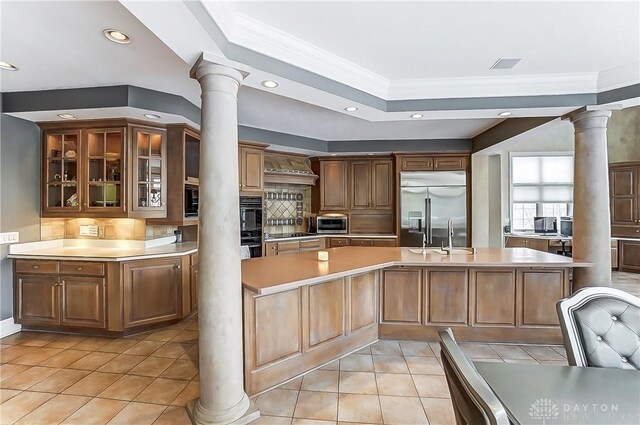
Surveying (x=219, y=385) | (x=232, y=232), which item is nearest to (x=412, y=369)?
(x=219, y=385)

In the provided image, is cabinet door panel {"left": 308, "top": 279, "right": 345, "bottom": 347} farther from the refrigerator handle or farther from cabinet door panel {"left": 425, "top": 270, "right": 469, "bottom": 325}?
the refrigerator handle

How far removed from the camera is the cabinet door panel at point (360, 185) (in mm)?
Result: 6215

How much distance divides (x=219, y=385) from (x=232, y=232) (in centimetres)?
99

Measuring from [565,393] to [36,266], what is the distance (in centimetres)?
465

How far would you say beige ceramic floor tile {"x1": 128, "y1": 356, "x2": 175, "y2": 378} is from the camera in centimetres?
273

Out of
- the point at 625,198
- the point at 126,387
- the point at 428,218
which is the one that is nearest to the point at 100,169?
the point at 126,387

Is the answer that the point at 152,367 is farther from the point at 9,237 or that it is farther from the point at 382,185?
the point at 382,185

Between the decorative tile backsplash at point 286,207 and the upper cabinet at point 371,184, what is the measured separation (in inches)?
38.1

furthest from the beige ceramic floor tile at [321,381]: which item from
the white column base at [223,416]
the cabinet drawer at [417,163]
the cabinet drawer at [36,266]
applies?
the cabinet drawer at [417,163]

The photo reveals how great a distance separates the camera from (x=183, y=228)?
4.85 metres

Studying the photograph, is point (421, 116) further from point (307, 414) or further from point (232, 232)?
point (307, 414)

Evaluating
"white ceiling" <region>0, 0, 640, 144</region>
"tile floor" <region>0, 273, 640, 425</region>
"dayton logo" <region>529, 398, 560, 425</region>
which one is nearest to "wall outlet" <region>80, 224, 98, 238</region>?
"tile floor" <region>0, 273, 640, 425</region>

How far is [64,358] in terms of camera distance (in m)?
3.02

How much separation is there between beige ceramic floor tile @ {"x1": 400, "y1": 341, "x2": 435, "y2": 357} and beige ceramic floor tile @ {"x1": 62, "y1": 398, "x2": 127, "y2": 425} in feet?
8.01
